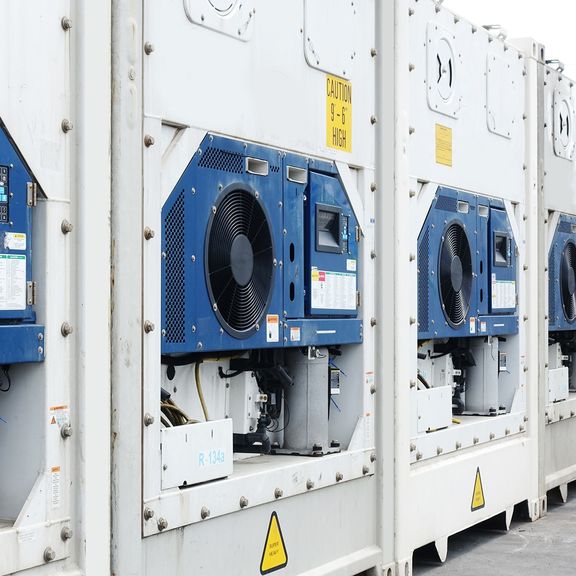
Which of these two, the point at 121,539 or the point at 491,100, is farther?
the point at 491,100

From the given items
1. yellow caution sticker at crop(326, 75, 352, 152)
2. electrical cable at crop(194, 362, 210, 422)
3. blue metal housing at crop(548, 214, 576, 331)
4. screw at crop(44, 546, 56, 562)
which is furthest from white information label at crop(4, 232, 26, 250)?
blue metal housing at crop(548, 214, 576, 331)

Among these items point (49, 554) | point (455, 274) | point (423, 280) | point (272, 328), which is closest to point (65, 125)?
point (49, 554)

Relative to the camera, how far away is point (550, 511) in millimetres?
8453

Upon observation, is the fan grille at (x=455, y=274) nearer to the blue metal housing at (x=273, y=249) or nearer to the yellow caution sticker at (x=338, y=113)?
the blue metal housing at (x=273, y=249)

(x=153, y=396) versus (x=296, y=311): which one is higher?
(x=296, y=311)

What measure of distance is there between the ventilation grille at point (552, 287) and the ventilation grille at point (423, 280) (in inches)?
96.4

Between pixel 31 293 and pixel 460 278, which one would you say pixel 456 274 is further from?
pixel 31 293

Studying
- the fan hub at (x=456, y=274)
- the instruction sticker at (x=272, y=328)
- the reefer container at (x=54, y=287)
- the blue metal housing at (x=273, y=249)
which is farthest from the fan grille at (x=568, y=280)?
the reefer container at (x=54, y=287)

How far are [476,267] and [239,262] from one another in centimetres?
286

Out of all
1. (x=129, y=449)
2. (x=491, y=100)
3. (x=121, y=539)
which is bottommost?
(x=121, y=539)

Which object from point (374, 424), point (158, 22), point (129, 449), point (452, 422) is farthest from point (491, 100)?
point (129, 449)

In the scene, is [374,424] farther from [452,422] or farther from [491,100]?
[491,100]

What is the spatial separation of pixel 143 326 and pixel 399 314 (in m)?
2.20

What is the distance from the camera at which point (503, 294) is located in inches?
298
